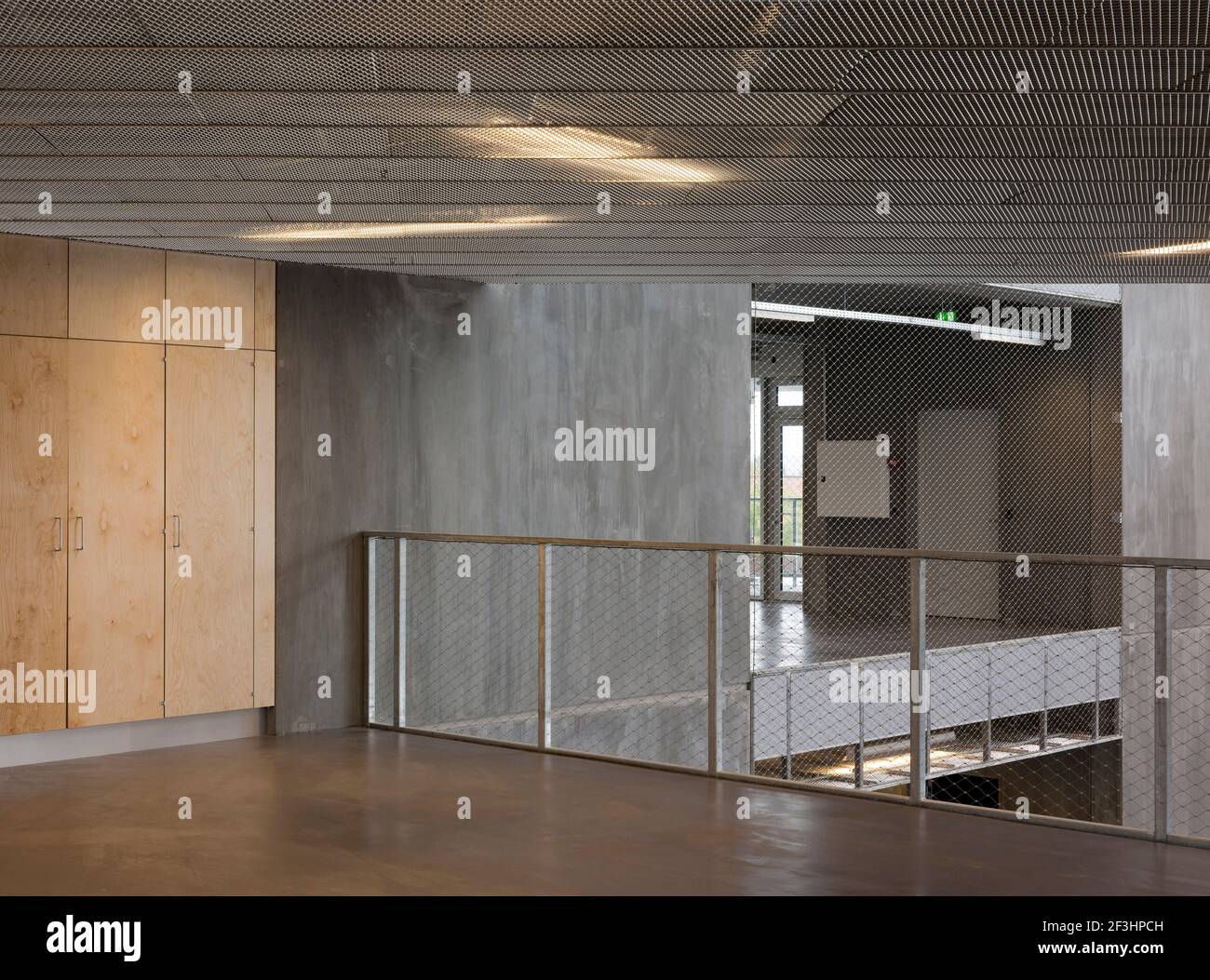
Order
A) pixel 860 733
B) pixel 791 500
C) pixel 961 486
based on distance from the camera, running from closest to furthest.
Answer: pixel 860 733
pixel 961 486
pixel 791 500

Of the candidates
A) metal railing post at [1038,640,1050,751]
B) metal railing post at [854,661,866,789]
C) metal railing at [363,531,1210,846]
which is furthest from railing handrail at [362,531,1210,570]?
metal railing post at [1038,640,1050,751]

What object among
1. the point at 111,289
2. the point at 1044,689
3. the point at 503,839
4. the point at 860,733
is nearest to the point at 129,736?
the point at 111,289

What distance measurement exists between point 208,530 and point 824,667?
14.9 ft

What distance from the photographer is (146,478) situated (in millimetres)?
6336

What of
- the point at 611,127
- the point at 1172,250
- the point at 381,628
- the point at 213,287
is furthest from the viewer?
the point at 381,628

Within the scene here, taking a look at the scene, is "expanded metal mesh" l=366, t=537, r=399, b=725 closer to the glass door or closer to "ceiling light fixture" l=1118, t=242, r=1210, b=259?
"ceiling light fixture" l=1118, t=242, r=1210, b=259

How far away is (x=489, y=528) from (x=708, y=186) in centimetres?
340

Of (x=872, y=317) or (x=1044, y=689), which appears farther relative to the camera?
(x=1044, y=689)

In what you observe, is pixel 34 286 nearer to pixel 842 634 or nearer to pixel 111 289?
pixel 111 289

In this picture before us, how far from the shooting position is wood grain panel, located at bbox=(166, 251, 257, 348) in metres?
6.40

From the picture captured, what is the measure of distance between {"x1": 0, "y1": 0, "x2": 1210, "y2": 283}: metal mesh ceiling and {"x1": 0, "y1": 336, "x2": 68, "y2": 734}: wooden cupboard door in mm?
652

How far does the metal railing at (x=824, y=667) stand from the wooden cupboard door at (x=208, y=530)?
74 centimetres

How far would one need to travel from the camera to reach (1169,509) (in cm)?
1256
